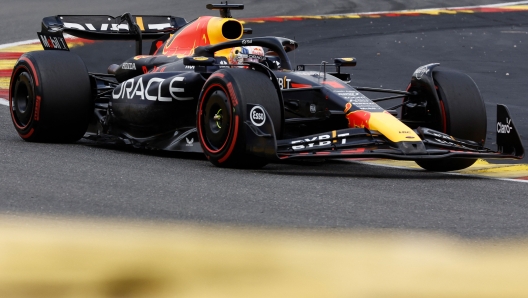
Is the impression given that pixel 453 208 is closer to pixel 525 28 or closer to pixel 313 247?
pixel 313 247

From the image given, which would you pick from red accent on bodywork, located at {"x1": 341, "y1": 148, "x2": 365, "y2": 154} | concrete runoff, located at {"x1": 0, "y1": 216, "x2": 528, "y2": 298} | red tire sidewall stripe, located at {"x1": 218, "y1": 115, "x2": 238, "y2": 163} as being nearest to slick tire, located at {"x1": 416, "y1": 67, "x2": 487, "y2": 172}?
red accent on bodywork, located at {"x1": 341, "y1": 148, "x2": 365, "y2": 154}

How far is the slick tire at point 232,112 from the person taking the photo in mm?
7402

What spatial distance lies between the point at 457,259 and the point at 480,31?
54.8 feet

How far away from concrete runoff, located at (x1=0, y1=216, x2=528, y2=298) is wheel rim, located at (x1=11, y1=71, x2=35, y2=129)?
13.1 ft

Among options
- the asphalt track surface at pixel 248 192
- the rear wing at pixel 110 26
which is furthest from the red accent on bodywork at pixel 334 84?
the rear wing at pixel 110 26

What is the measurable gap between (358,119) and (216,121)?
1.08m

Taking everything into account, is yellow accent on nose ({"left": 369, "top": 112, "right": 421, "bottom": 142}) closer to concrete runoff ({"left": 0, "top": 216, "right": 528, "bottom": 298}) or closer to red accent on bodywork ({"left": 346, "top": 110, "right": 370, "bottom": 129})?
red accent on bodywork ({"left": 346, "top": 110, "right": 370, "bottom": 129})

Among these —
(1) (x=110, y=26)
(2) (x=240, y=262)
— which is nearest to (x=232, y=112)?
(2) (x=240, y=262)

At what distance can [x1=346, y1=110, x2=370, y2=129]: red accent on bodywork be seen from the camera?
749cm

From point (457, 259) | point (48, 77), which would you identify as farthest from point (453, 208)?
point (48, 77)

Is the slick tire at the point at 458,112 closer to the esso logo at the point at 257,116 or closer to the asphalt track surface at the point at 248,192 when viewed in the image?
the asphalt track surface at the point at 248,192

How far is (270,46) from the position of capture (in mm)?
8773

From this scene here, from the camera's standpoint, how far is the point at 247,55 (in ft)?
28.8

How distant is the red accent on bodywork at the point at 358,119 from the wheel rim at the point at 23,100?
9.72 ft
